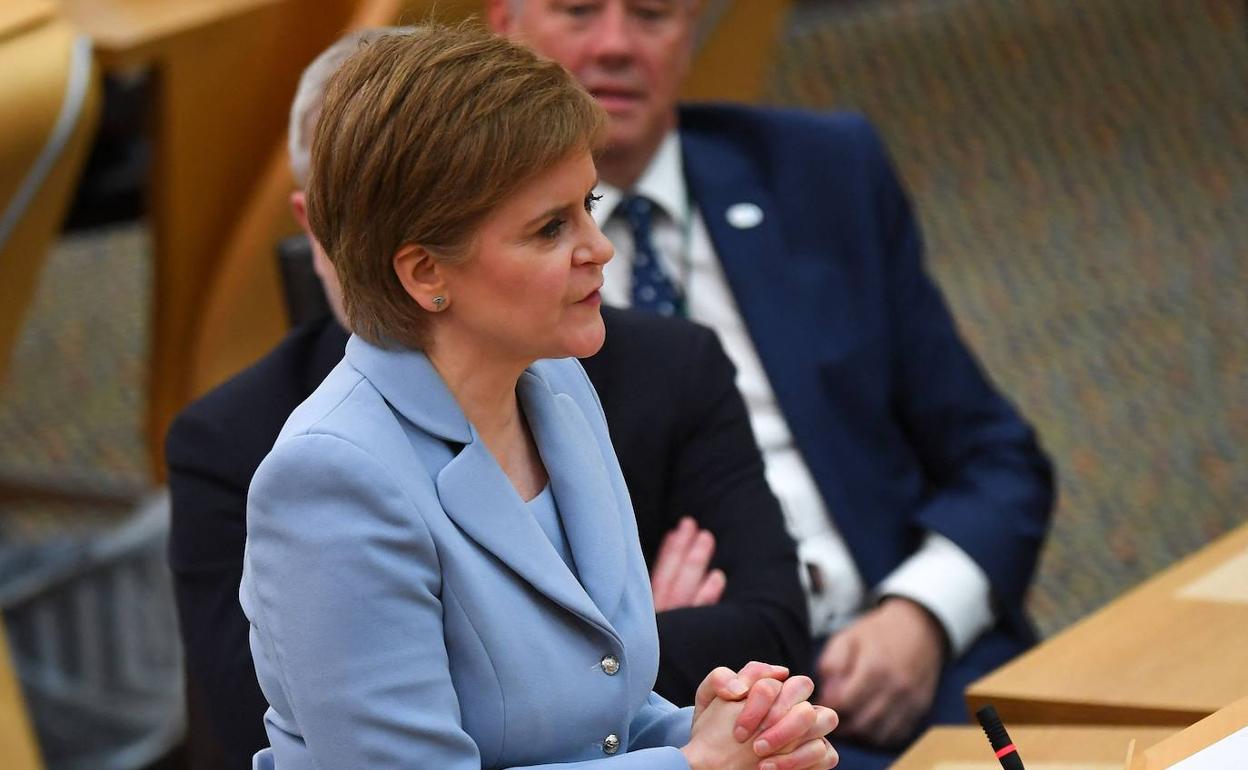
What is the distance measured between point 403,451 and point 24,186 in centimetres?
149

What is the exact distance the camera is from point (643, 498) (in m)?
1.62

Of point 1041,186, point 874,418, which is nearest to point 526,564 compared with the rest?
point 874,418

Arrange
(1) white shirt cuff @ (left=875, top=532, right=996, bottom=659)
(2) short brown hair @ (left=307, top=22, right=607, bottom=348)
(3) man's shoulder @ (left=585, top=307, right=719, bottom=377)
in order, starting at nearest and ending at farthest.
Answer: (2) short brown hair @ (left=307, top=22, right=607, bottom=348)
(3) man's shoulder @ (left=585, top=307, right=719, bottom=377)
(1) white shirt cuff @ (left=875, top=532, right=996, bottom=659)

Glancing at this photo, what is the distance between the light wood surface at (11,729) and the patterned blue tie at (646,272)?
2.83 feet

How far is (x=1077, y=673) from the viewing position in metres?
1.54

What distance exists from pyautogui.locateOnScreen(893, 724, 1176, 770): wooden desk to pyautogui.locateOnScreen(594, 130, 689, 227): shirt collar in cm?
84

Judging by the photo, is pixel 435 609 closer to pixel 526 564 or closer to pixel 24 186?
pixel 526 564

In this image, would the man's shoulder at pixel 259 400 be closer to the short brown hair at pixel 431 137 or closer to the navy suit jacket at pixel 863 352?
the short brown hair at pixel 431 137

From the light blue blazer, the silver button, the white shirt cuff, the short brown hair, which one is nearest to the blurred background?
the short brown hair

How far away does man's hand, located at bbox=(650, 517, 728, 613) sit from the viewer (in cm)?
157

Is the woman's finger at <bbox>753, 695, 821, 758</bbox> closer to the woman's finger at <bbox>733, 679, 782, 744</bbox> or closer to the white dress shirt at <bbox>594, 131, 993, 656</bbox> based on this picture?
the woman's finger at <bbox>733, 679, 782, 744</bbox>

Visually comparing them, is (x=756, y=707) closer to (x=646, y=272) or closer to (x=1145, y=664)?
(x=1145, y=664)

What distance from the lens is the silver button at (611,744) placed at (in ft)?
3.61

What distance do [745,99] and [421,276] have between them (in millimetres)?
2437
